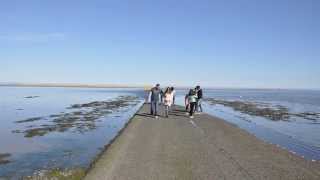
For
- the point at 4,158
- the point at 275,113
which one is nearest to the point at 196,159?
the point at 4,158

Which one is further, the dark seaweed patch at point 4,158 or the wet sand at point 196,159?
the dark seaweed patch at point 4,158

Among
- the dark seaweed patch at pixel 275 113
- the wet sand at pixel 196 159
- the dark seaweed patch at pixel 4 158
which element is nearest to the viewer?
the wet sand at pixel 196 159

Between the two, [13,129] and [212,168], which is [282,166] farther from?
[13,129]

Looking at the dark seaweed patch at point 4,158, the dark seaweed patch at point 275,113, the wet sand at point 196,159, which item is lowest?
the dark seaweed patch at point 4,158

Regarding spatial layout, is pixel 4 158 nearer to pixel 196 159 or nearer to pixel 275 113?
pixel 196 159

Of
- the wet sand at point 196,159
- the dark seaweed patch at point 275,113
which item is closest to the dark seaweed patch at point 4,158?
the wet sand at point 196,159

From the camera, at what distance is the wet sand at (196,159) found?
1320cm

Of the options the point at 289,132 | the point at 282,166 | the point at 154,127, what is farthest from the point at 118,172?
the point at 289,132

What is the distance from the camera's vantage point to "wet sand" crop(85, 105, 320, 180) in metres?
13.2

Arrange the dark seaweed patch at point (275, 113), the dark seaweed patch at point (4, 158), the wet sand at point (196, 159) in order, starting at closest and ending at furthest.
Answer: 1. the wet sand at point (196, 159)
2. the dark seaweed patch at point (4, 158)
3. the dark seaweed patch at point (275, 113)

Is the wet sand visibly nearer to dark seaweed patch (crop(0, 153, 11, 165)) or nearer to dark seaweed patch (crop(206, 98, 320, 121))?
dark seaweed patch (crop(0, 153, 11, 165))

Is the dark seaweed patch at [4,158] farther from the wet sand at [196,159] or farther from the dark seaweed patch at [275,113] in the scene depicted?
the dark seaweed patch at [275,113]

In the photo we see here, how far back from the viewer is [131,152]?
17.2 metres

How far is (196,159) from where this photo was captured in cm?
1557
